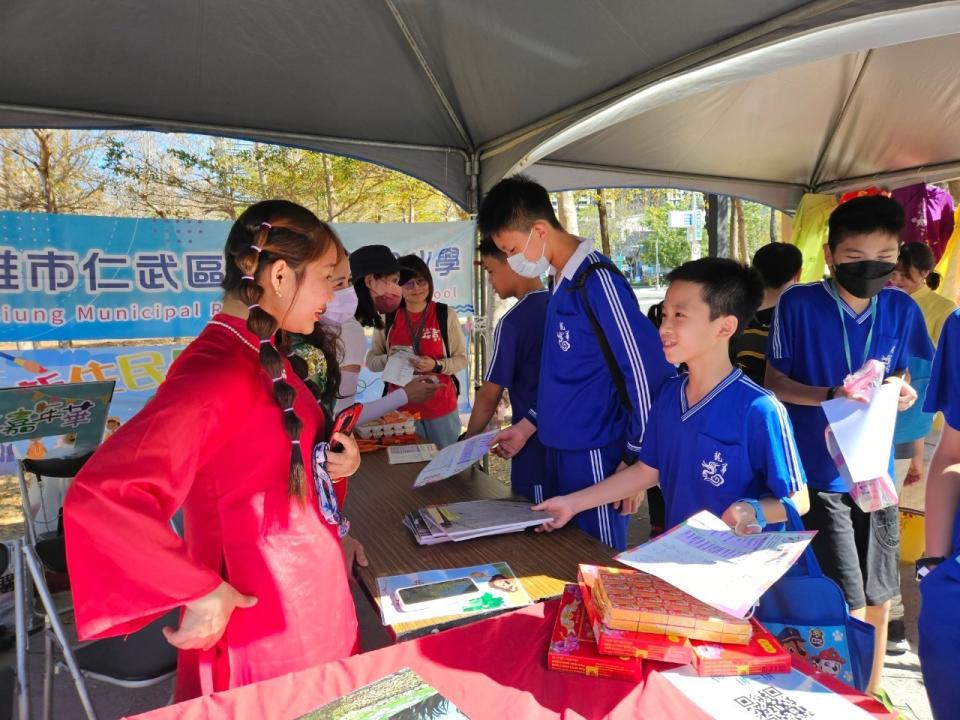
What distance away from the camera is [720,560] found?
3.31ft

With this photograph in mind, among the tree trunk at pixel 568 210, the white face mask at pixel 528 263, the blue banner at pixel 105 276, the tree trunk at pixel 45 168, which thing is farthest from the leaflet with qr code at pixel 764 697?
the tree trunk at pixel 45 168

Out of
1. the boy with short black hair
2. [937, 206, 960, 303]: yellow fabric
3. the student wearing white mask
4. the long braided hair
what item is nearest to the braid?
the long braided hair

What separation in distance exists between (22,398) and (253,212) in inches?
67.3

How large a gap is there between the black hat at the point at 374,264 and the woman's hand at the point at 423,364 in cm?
49

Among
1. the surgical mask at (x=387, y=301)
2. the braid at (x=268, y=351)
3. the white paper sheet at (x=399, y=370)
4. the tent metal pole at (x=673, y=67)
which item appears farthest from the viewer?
the surgical mask at (x=387, y=301)

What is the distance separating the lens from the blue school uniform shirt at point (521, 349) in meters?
2.44

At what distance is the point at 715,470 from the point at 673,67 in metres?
1.62

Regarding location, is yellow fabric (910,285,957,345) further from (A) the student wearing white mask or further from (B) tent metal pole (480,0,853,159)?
(A) the student wearing white mask

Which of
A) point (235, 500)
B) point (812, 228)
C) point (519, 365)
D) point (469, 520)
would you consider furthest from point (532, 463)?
point (812, 228)

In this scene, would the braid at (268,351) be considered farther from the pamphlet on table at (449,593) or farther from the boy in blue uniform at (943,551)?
the boy in blue uniform at (943,551)

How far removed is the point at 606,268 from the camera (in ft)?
6.37

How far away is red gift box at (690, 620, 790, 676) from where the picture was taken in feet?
3.04

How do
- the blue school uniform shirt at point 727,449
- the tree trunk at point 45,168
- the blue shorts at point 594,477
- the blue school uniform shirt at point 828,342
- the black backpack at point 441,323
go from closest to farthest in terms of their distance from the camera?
the blue school uniform shirt at point 727,449 → the blue shorts at point 594,477 → the blue school uniform shirt at point 828,342 → the black backpack at point 441,323 → the tree trunk at point 45,168

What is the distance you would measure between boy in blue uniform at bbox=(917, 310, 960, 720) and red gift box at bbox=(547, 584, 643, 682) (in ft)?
2.30
